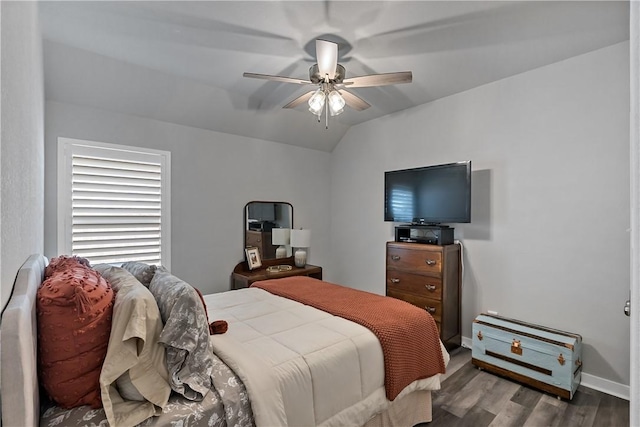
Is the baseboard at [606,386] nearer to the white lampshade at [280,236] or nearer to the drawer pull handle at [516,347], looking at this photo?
the drawer pull handle at [516,347]

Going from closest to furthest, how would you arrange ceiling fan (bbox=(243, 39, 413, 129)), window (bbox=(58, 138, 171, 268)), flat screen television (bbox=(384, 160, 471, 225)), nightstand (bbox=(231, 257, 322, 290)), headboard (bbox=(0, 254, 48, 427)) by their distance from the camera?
headboard (bbox=(0, 254, 48, 427)) → ceiling fan (bbox=(243, 39, 413, 129)) → window (bbox=(58, 138, 171, 268)) → flat screen television (bbox=(384, 160, 471, 225)) → nightstand (bbox=(231, 257, 322, 290))

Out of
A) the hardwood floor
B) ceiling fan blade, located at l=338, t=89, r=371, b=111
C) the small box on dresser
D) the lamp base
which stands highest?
ceiling fan blade, located at l=338, t=89, r=371, b=111

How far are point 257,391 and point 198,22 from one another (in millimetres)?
2345

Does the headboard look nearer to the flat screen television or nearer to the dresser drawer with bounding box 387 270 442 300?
the dresser drawer with bounding box 387 270 442 300

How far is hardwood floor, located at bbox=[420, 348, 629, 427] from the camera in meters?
2.21

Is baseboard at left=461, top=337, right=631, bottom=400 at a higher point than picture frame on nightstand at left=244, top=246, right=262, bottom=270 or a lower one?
lower

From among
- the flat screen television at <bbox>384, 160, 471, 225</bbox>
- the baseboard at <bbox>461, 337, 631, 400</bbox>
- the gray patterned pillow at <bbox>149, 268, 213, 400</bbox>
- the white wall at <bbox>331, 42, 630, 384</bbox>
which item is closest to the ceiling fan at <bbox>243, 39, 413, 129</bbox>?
the flat screen television at <bbox>384, 160, 471, 225</bbox>

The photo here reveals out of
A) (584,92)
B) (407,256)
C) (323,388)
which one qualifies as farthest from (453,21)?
(323,388)

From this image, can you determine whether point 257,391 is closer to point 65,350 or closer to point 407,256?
point 65,350

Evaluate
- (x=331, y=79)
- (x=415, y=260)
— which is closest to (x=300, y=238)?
(x=415, y=260)

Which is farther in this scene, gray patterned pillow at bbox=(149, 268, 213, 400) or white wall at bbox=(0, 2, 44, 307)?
gray patterned pillow at bbox=(149, 268, 213, 400)

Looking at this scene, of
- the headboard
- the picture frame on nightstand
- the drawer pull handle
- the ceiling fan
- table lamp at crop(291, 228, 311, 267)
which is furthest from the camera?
table lamp at crop(291, 228, 311, 267)

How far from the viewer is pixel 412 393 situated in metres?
2.05

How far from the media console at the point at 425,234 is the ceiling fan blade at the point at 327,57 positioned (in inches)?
74.3
